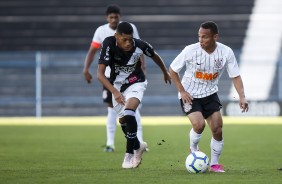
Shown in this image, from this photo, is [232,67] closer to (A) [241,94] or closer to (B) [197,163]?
(A) [241,94]

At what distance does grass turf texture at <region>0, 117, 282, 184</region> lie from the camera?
339 inches

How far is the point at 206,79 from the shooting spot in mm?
9516

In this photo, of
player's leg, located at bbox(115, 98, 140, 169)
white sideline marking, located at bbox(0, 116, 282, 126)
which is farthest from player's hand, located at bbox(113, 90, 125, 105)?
white sideline marking, located at bbox(0, 116, 282, 126)

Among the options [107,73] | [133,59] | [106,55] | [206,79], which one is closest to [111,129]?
[107,73]

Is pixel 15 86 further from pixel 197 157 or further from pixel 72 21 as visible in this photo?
pixel 197 157

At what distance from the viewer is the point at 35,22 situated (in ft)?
93.9

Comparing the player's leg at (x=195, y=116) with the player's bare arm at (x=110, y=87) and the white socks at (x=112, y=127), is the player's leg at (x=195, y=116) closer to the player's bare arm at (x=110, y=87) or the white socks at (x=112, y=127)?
the player's bare arm at (x=110, y=87)

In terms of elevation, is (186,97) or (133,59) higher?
(133,59)

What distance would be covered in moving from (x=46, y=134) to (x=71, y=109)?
8.13 m

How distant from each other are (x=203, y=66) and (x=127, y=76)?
0.98m

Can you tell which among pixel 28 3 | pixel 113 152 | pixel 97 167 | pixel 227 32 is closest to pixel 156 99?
pixel 227 32

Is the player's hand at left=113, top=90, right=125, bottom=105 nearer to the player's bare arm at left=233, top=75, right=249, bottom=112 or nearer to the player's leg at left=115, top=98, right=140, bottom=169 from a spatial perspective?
the player's leg at left=115, top=98, right=140, bottom=169

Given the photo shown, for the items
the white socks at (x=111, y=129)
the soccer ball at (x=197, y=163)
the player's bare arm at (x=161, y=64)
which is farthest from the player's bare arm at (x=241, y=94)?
the white socks at (x=111, y=129)

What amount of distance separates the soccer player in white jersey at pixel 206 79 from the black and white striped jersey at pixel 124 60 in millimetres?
511
